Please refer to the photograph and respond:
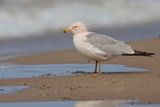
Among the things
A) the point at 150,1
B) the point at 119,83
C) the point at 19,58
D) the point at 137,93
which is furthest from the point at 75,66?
the point at 150,1

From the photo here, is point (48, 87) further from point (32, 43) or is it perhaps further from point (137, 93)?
point (32, 43)

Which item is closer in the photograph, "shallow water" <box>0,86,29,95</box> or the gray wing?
"shallow water" <box>0,86,29,95</box>

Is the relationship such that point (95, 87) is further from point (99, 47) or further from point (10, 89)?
point (99, 47)

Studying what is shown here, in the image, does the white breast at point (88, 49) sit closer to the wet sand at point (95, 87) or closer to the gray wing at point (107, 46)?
the gray wing at point (107, 46)

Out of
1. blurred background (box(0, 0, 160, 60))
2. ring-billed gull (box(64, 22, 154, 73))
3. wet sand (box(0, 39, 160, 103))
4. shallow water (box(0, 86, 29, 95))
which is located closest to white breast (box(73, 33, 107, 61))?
ring-billed gull (box(64, 22, 154, 73))

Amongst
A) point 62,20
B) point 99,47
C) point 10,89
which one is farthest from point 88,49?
point 62,20

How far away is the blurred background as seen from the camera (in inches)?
644

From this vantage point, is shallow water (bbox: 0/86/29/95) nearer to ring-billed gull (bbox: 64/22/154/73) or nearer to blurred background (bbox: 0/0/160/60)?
ring-billed gull (bbox: 64/22/154/73)

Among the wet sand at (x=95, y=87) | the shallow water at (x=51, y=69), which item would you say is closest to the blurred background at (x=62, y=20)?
the shallow water at (x=51, y=69)

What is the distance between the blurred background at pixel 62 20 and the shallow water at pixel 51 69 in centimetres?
204

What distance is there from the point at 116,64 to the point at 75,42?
1.39 meters

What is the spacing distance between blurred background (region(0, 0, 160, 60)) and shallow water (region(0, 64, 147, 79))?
2.04m

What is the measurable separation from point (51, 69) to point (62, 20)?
267 inches

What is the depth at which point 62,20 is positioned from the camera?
62.5 ft
